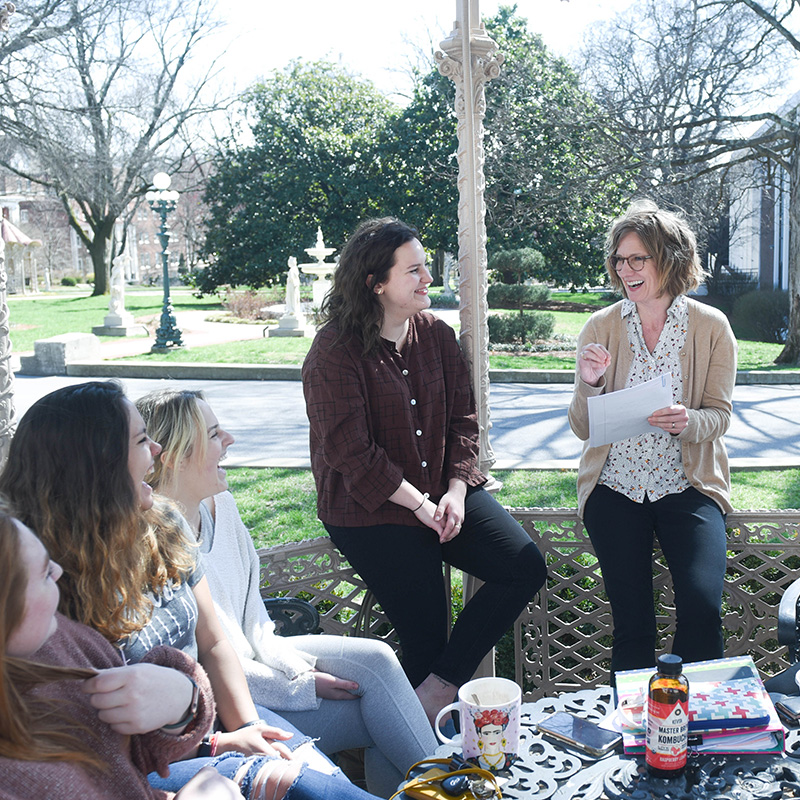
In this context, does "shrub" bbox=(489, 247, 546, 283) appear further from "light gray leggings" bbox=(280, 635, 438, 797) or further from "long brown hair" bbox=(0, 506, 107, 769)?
"long brown hair" bbox=(0, 506, 107, 769)

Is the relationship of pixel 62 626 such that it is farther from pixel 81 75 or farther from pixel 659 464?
pixel 81 75

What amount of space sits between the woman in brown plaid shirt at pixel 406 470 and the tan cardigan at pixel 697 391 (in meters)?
0.37

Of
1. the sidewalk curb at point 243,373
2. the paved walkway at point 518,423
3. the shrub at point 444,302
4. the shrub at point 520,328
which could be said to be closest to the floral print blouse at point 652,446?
the paved walkway at point 518,423

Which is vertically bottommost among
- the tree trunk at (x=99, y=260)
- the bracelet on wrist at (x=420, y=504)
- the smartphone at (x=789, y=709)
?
the smartphone at (x=789, y=709)

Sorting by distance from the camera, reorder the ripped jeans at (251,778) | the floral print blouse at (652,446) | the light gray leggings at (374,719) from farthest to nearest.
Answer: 1. the floral print blouse at (652,446)
2. the light gray leggings at (374,719)
3. the ripped jeans at (251,778)

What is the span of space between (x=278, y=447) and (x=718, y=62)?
11.0 m

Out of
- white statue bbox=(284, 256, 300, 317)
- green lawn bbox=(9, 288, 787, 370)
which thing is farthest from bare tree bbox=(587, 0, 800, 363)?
white statue bbox=(284, 256, 300, 317)

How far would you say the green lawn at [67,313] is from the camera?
64.1 ft

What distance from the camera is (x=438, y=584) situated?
8.67 feet

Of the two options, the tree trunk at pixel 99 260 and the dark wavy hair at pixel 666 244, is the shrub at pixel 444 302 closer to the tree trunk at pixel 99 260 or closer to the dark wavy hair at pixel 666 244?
the tree trunk at pixel 99 260

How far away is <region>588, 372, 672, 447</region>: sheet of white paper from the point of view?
2.58 meters

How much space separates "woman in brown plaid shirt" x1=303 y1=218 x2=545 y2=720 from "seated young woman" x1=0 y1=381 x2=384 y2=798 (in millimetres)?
849

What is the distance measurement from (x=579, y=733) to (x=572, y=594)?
1.15 m

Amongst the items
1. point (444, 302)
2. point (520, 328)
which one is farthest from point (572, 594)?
point (444, 302)
